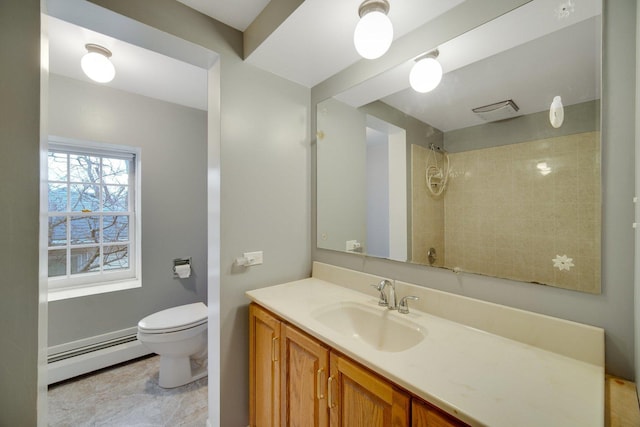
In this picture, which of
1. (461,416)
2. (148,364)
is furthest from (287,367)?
(148,364)

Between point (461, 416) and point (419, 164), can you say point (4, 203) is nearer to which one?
point (461, 416)

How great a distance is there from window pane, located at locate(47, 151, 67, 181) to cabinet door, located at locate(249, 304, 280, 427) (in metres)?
2.26

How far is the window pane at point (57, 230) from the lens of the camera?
7.19 feet

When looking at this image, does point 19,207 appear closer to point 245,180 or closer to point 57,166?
point 245,180

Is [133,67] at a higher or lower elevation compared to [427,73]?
higher

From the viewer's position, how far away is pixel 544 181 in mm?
940

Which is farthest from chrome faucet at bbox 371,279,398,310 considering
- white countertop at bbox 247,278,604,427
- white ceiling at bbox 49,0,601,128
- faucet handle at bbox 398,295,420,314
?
white ceiling at bbox 49,0,601,128

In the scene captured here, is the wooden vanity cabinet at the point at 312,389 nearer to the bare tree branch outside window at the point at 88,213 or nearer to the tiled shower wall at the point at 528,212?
the tiled shower wall at the point at 528,212

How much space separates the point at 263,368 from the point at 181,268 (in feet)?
5.53

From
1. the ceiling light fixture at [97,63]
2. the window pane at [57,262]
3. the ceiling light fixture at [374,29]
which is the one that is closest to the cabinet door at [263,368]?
the ceiling light fixture at [374,29]

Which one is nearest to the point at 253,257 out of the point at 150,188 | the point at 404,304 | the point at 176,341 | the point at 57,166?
the point at 404,304

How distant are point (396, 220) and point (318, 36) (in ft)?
3.55

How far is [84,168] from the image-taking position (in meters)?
2.36

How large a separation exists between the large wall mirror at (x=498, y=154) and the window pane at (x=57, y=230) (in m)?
2.66
